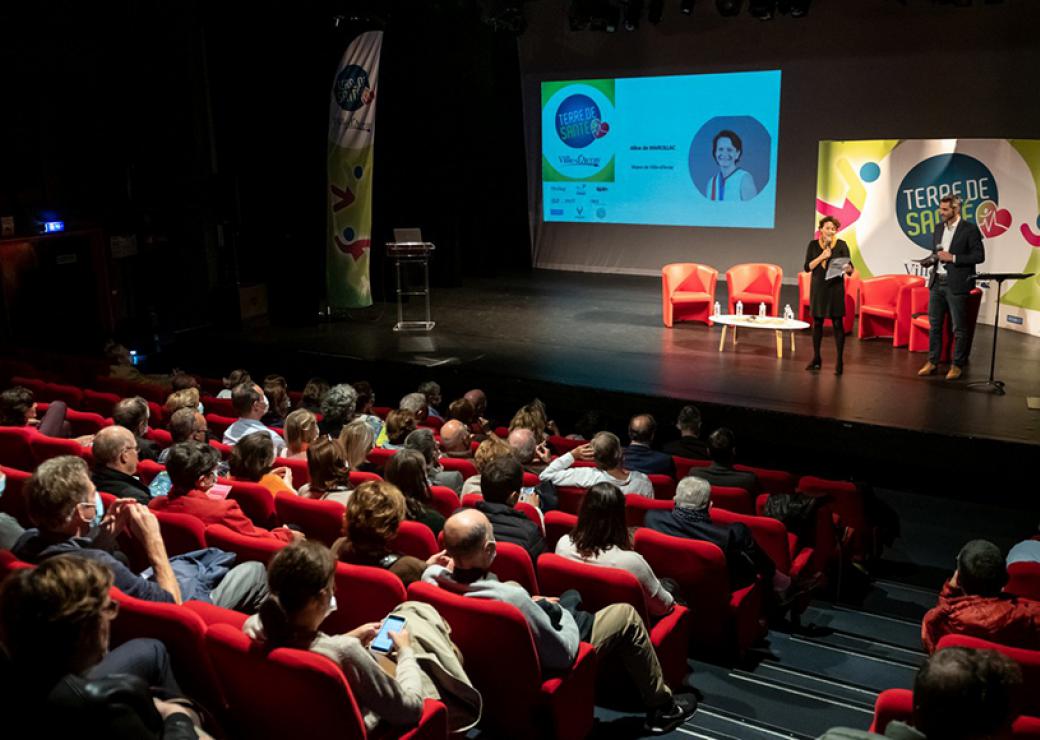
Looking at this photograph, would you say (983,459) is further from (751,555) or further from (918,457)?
(751,555)

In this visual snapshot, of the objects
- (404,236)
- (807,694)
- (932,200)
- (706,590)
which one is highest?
(932,200)

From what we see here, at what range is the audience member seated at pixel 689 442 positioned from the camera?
591 cm

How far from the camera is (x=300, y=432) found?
203 inches

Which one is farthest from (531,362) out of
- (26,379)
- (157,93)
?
(157,93)

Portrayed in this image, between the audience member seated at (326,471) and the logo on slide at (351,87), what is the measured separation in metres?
6.71

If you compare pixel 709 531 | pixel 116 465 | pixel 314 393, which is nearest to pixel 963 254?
pixel 709 531

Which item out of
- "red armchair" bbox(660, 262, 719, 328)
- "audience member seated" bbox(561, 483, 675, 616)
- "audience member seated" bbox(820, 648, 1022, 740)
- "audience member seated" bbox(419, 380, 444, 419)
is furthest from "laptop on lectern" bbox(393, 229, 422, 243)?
"audience member seated" bbox(820, 648, 1022, 740)

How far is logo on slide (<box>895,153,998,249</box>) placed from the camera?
32.3ft

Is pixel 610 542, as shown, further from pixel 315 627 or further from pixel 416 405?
pixel 416 405

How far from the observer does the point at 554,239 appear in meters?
15.1

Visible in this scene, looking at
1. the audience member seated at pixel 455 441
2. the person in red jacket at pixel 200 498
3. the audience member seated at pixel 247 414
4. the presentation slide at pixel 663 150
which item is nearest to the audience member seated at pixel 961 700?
the person in red jacket at pixel 200 498

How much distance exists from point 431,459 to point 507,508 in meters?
1.04

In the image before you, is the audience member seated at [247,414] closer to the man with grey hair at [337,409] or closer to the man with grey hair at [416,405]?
the man with grey hair at [337,409]

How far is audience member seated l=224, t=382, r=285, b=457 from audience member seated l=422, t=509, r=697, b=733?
104 inches
